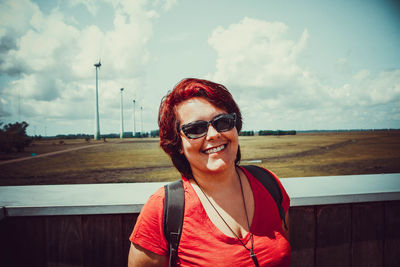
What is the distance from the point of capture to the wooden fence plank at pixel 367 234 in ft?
5.55

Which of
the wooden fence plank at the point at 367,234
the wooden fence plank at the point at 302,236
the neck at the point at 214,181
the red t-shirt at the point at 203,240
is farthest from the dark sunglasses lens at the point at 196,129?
the wooden fence plank at the point at 367,234

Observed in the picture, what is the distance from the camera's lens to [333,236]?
1680 millimetres

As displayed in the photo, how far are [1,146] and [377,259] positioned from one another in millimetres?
22723

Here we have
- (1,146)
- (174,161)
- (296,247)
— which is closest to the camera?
(174,161)

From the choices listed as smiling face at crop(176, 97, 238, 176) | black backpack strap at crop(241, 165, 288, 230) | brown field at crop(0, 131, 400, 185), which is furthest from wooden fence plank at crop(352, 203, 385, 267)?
brown field at crop(0, 131, 400, 185)

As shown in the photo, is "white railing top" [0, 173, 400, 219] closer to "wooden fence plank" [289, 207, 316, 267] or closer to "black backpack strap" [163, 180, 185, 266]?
"wooden fence plank" [289, 207, 316, 267]

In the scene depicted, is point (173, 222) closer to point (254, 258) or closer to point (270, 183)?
point (254, 258)

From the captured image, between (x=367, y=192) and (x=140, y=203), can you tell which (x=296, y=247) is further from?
(x=140, y=203)

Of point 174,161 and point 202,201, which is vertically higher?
point 174,161

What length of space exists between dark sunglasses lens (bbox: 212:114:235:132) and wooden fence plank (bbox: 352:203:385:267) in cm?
124

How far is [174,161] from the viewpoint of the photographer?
1.51 metres

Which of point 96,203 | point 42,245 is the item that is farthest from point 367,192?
point 42,245

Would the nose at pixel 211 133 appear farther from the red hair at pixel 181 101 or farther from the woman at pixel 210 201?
the red hair at pixel 181 101

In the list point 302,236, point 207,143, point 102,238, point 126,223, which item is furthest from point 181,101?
point 302,236
